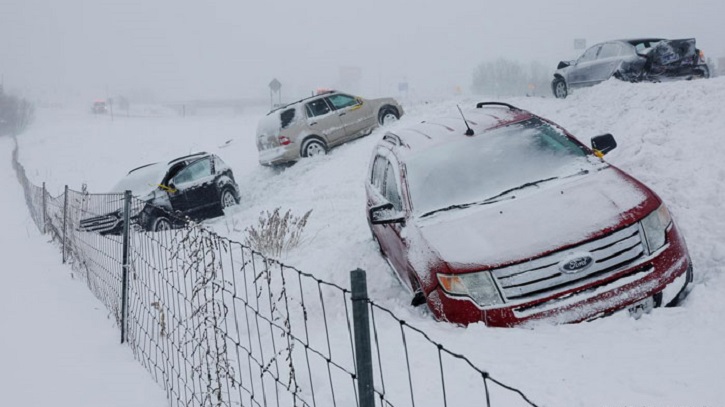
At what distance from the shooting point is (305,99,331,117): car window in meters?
14.9

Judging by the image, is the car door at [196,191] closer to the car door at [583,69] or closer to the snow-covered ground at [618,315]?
the snow-covered ground at [618,315]

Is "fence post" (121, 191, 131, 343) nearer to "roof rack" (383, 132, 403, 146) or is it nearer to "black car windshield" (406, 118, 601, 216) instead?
"black car windshield" (406, 118, 601, 216)

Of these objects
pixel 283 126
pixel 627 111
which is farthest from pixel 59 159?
pixel 627 111

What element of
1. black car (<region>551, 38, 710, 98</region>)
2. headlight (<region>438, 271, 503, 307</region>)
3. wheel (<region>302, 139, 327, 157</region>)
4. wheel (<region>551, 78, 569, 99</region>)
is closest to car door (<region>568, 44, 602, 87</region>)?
black car (<region>551, 38, 710, 98</region>)

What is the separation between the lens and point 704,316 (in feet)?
11.9

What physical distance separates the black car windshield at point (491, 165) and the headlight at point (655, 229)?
0.82 metres

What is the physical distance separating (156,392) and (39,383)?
43.3 inches

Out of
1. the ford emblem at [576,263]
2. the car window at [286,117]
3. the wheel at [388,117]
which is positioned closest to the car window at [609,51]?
the wheel at [388,117]

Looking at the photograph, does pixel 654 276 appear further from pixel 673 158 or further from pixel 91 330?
pixel 91 330

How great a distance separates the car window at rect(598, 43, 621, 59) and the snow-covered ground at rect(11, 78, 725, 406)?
2.26 meters

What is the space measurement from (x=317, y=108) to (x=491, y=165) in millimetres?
10809

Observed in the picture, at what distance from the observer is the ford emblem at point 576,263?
11.8 feet

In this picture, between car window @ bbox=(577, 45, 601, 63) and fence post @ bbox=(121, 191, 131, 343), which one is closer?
fence post @ bbox=(121, 191, 131, 343)

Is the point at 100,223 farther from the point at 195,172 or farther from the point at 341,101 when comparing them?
the point at 341,101
